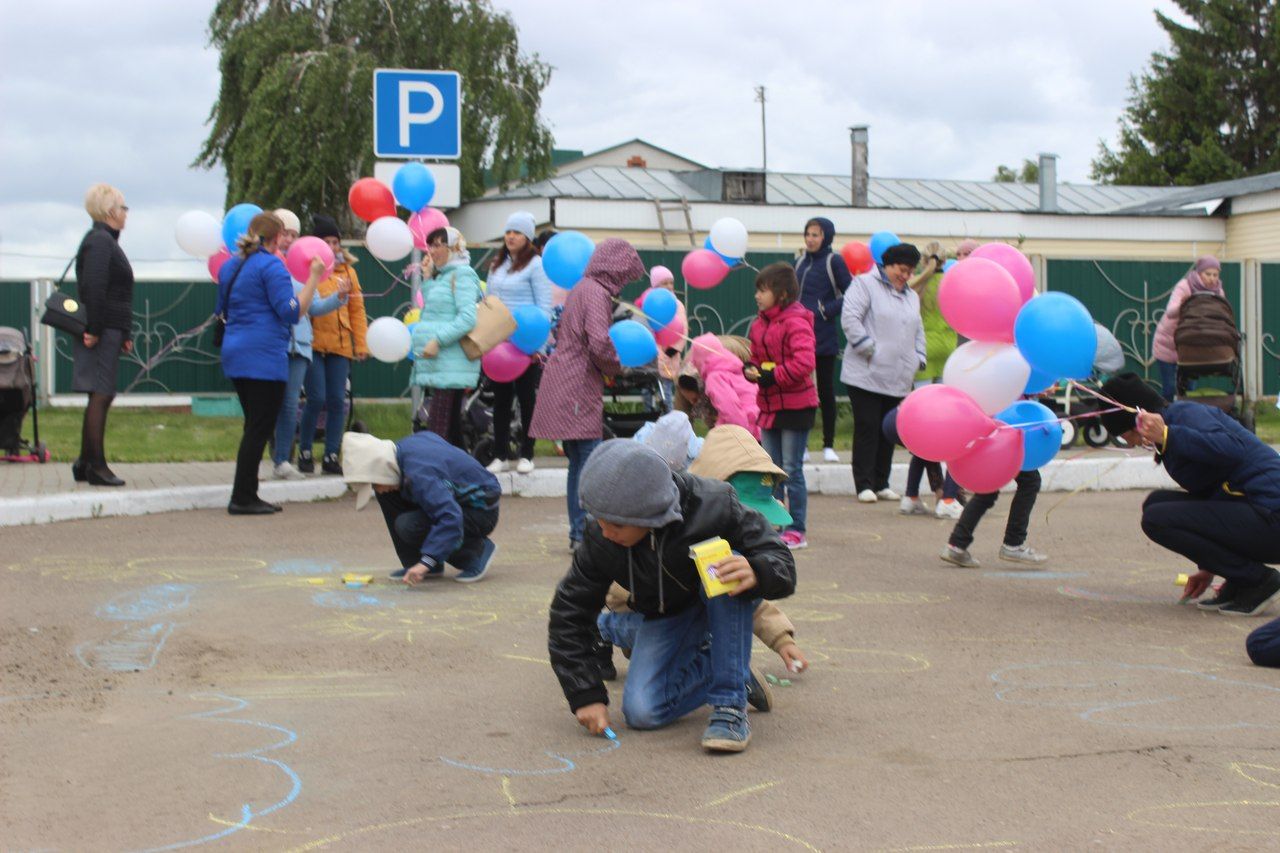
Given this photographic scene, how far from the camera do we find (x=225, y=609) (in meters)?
6.96

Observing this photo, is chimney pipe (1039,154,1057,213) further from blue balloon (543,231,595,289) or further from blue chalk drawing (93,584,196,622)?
blue chalk drawing (93,584,196,622)

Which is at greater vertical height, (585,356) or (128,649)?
(585,356)

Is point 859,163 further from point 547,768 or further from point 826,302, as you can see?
point 547,768

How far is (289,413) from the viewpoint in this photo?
1143cm

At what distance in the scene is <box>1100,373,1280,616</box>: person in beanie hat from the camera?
21.9 ft

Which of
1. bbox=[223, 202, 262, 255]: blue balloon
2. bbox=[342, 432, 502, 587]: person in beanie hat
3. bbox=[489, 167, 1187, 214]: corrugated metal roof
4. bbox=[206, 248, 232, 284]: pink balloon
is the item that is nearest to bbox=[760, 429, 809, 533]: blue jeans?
bbox=[342, 432, 502, 587]: person in beanie hat

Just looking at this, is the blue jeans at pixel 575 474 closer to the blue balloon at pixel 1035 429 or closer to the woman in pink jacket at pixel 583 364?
the woman in pink jacket at pixel 583 364

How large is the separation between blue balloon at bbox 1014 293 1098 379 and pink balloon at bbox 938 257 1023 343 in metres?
0.18

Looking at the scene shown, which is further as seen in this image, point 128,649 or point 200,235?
point 200,235

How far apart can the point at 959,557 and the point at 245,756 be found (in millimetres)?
4949

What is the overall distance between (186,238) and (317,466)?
2.24 m

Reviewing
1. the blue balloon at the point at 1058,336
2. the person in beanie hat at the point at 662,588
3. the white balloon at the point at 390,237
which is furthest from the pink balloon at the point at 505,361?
the person in beanie hat at the point at 662,588

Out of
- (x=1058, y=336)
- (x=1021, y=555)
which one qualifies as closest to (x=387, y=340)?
(x=1021, y=555)

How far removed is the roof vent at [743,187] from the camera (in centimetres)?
3581
